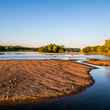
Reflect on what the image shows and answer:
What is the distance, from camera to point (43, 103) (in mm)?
20578

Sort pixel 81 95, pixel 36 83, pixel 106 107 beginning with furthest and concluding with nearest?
1. pixel 36 83
2. pixel 81 95
3. pixel 106 107

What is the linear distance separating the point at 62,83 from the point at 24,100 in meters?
8.74

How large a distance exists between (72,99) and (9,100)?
19.6 ft

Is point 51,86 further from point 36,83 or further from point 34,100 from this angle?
point 34,100

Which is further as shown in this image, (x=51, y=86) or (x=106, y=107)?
(x=51, y=86)

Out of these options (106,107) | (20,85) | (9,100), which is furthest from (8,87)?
(106,107)

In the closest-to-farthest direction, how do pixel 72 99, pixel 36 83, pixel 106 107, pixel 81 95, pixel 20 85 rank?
pixel 106 107 → pixel 72 99 → pixel 81 95 → pixel 20 85 → pixel 36 83

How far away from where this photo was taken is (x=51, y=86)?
88.3 feet

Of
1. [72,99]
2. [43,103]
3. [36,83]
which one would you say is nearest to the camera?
[43,103]

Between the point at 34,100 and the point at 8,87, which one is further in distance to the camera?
the point at 8,87

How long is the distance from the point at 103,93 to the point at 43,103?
A: 7429mm

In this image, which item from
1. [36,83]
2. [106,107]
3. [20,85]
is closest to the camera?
[106,107]

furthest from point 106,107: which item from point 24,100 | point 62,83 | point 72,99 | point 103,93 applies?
point 62,83

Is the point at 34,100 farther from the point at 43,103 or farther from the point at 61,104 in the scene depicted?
the point at 61,104
